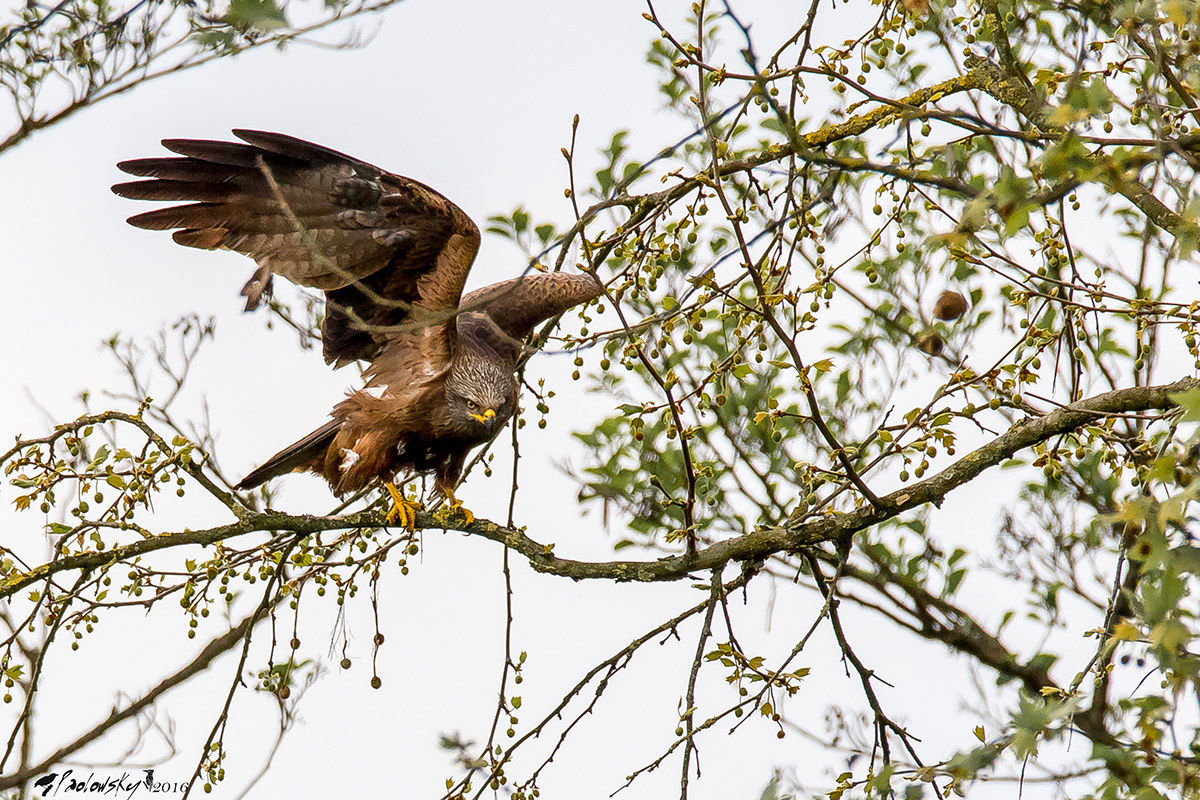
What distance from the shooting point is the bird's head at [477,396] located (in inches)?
166

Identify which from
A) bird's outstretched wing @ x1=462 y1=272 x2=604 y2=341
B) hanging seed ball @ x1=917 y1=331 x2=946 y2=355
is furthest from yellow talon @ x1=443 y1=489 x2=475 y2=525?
hanging seed ball @ x1=917 y1=331 x2=946 y2=355

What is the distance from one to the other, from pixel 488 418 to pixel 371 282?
2.27 ft

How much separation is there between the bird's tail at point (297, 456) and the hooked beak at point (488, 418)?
63 centimetres

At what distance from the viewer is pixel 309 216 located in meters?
3.99

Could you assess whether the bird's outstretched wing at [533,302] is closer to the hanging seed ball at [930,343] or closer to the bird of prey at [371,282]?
the bird of prey at [371,282]

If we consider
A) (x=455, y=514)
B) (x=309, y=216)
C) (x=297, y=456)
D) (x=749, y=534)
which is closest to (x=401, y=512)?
Result: (x=455, y=514)

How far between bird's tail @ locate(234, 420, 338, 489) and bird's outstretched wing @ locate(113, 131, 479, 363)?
0.63m

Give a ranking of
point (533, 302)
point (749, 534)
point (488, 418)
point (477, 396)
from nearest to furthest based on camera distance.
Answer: point (749, 534) < point (488, 418) < point (477, 396) < point (533, 302)

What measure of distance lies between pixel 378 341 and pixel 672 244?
1.82 meters

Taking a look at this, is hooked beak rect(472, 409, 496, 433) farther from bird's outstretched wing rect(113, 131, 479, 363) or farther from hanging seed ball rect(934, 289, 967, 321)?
hanging seed ball rect(934, 289, 967, 321)

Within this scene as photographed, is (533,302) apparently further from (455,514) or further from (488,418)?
(455,514)

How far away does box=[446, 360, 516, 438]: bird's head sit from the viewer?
4.21 metres

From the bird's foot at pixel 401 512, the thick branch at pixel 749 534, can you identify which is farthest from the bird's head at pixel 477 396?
the thick branch at pixel 749 534

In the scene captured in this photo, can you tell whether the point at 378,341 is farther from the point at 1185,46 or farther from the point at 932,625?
the point at 1185,46
